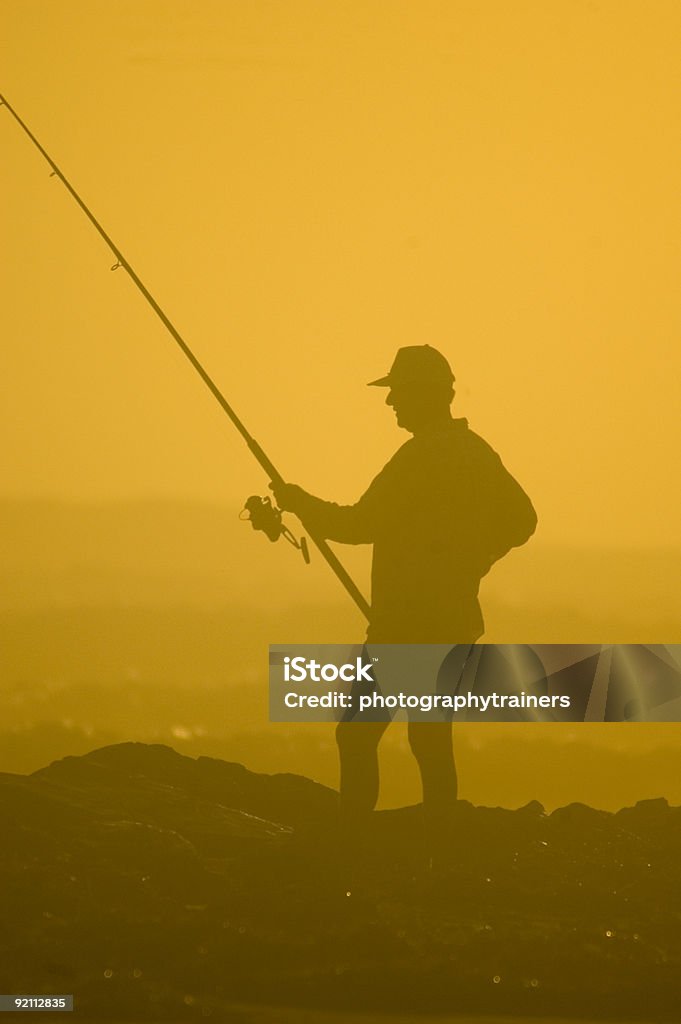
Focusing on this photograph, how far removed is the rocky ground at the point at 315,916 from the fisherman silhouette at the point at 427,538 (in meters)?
0.15

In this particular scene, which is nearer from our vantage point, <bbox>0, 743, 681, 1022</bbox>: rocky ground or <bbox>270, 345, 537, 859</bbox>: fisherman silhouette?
<bbox>0, 743, 681, 1022</bbox>: rocky ground

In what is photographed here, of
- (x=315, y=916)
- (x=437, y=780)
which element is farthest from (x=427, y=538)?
(x=315, y=916)

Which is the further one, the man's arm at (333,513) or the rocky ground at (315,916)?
the man's arm at (333,513)

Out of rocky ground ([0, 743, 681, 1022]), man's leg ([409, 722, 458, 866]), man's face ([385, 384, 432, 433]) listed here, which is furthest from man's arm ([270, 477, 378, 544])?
rocky ground ([0, 743, 681, 1022])

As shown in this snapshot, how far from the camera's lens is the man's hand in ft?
11.4

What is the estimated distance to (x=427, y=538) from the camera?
3.44m

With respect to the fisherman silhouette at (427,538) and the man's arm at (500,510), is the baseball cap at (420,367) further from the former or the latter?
the man's arm at (500,510)

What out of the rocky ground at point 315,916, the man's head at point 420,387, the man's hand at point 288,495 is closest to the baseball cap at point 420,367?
the man's head at point 420,387

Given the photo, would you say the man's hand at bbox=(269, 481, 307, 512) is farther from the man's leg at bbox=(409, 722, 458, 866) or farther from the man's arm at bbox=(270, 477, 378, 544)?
the man's leg at bbox=(409, 722, 458, 866)

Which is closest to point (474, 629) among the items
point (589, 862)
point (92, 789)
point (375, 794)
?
point (375, 794)

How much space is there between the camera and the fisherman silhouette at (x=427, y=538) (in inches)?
134

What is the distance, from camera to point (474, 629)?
3.44 m

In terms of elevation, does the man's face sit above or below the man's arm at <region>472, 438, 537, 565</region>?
above

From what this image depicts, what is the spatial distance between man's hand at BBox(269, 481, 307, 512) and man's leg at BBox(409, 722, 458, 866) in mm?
603
